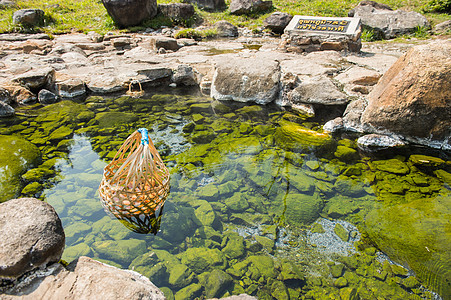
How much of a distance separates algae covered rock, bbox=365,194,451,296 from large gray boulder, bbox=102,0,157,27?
1342cm

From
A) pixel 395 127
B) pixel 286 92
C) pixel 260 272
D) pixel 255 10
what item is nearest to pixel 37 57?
pixel 286 92

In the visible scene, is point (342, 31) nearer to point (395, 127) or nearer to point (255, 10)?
point (395, 127)

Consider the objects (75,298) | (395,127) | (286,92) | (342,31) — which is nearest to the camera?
(75,298)

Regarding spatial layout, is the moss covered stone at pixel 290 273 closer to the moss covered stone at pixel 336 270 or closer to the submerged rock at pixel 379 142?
the moss covered stone at pixel 336 270

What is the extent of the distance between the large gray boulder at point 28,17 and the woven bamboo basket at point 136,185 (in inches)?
504

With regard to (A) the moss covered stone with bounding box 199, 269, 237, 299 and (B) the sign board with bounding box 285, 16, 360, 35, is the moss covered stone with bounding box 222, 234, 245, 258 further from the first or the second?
(B) the sign board with bounding box 285, 16, 360, 35

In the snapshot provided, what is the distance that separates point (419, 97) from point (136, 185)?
4170mm

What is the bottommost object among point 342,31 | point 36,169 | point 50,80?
point 36,169

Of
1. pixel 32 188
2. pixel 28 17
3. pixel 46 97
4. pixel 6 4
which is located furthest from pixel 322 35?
pixel 6 4

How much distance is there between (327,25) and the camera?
7.69m

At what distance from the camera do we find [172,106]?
5.85 m

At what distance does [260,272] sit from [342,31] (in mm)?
7294

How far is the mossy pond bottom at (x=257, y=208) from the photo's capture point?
7.78 ft

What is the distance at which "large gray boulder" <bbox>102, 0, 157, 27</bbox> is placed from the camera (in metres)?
12.2
